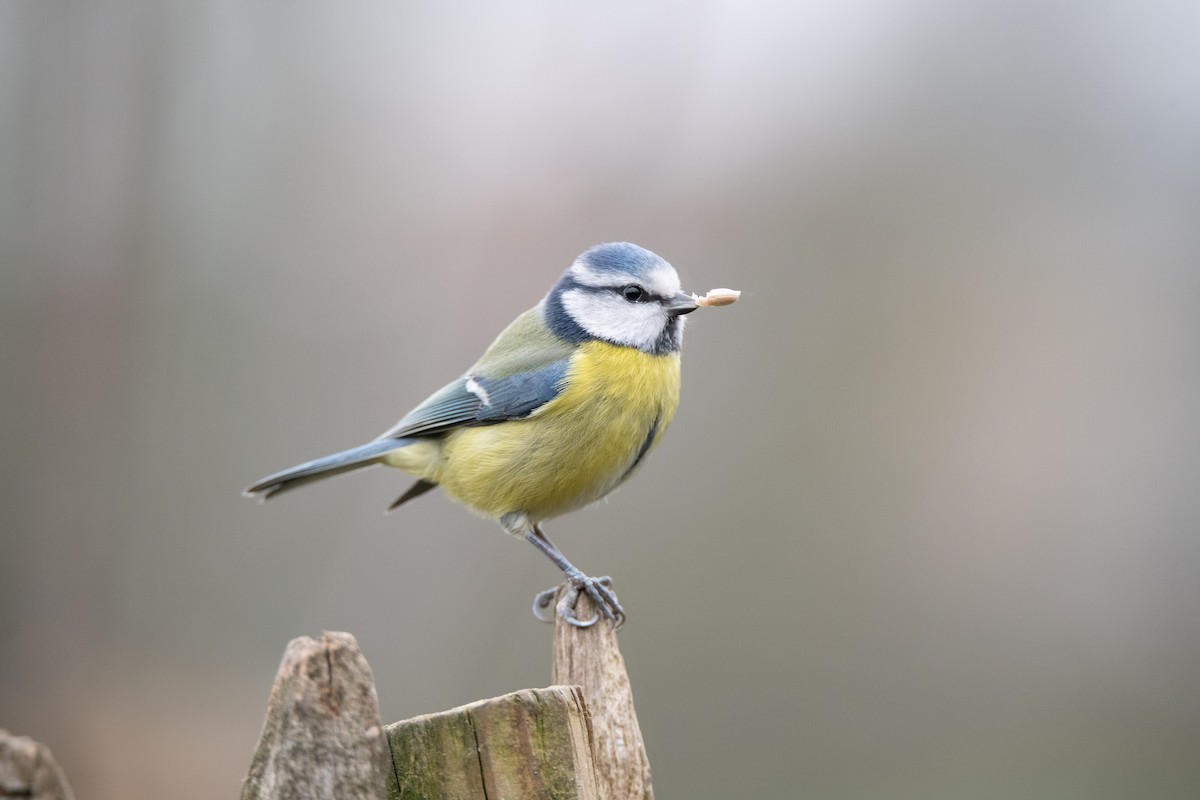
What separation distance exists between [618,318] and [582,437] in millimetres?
351

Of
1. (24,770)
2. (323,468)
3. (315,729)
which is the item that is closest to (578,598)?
(323,468)

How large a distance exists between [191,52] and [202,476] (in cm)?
174

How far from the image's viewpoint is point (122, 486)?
3.80 metres

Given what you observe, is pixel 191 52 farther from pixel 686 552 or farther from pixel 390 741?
pixel 390 741

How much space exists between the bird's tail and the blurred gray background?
108 cm

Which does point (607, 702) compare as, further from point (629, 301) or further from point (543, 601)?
point (629, 301)

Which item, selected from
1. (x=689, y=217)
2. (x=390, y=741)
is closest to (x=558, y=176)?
(x=689, y=217)

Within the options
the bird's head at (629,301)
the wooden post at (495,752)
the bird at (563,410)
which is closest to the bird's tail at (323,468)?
the bird at (563,410)

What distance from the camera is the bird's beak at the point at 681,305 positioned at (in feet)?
8.19

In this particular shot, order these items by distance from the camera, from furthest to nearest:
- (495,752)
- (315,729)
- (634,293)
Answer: (634,293), (495,752), (315,729)

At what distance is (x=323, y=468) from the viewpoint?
2.68 metres

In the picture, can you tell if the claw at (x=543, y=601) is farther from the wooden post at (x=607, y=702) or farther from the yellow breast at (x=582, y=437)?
the wooden post at (x=607, y=702)

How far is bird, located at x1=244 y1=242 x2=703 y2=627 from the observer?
247 cm

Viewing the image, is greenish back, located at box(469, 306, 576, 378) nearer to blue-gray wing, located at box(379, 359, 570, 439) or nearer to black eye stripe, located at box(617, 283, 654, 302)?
blue-gray wing, located at box(379, 359, 570, 439)
